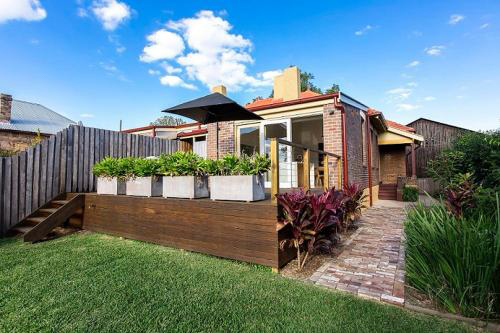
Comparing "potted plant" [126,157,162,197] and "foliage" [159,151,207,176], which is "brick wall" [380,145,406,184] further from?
"potted plant" [126,157,162,197]

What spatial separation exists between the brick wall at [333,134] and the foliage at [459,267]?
402cm

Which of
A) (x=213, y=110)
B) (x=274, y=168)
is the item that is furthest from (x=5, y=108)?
(x=274, y=168)

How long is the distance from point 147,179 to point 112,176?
1.16 metres

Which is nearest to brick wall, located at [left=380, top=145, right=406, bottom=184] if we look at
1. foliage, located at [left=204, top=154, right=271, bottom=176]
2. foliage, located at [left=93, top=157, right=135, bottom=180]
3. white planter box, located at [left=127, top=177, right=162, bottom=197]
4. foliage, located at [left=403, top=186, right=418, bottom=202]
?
foliage, located at [left=403, top=186, right=418, bottom=202]

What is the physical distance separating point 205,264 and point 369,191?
25.3 ft

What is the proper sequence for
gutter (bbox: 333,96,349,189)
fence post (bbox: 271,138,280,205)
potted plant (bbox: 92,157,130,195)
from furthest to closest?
gutter (bbox: 333,96,349,189)
potted plant (bbox: 92,157,130,195)
fence post (bbox: 271,138,280,205)

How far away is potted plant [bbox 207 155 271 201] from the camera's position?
11.9 feet

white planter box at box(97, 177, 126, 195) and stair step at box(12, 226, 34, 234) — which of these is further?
white planter box at box(97, 177, 126, 195)

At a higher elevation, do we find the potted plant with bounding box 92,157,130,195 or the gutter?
the gutter

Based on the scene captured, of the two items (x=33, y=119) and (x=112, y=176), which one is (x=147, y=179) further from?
(x=33, y=119)

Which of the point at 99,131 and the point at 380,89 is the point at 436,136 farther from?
the point at 99,131

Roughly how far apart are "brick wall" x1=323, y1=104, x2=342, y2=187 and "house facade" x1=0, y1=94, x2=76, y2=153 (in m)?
14.7

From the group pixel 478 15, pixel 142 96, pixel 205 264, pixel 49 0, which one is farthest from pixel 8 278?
pixel 142 96

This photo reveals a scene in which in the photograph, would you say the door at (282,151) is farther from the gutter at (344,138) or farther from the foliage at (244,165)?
the foliage at (244,165)
